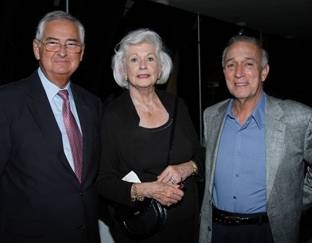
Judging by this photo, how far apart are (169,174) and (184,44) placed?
6276 millimetres

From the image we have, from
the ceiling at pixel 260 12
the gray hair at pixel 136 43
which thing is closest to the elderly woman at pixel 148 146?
the gray hair at pixel 136 43

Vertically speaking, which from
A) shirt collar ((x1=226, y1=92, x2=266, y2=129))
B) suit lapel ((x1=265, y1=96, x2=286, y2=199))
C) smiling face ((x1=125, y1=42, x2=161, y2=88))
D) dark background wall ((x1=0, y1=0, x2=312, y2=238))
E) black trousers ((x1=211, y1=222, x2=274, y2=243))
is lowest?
black trousers ((x1=211, y1=222, x2=274, y2=243))

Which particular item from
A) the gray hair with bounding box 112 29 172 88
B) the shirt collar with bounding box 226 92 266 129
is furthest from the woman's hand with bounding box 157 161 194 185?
the gray hair with bounding box 112 29 172 88

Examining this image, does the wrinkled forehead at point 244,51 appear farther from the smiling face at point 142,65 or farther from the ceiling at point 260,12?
the ceiling at point 260,12

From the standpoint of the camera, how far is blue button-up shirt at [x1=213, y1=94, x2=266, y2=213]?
1973 millimetres

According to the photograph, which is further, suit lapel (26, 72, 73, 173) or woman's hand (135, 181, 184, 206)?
woman's hand (135, 181, 184, 206)

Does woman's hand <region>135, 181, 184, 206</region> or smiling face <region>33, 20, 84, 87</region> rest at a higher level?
smiling face <region>33, 20, 84, 87</region>

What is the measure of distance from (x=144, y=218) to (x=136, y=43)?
1057 millimetres

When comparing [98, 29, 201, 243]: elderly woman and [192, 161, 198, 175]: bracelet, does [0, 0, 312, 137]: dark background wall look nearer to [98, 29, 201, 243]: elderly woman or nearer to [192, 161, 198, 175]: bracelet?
[98, 29, 201, 243]: elderly woman

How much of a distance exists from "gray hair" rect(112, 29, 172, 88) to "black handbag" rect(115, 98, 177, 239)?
803 millimetres

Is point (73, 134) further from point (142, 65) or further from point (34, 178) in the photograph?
point (142, 65)

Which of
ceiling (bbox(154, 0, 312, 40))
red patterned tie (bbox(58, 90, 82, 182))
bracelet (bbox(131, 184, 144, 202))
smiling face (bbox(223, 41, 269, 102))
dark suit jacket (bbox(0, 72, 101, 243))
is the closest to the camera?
dark suit jacket (bbox(0, 72, 101, 243))

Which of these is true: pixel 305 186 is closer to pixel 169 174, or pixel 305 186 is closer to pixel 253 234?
pixel 253 234

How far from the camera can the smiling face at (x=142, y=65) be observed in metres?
2.12
